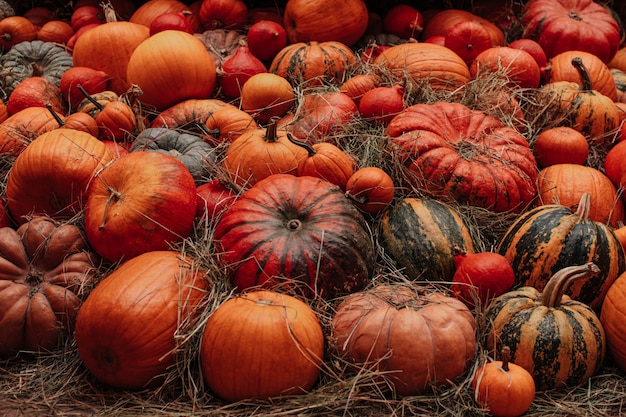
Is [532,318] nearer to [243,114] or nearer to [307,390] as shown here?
[307,390]

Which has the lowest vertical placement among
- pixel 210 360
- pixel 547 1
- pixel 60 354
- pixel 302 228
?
pixel 60 354

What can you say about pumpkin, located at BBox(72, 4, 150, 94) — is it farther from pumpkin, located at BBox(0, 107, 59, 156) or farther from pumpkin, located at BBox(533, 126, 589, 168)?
pumpkin, located at BBox(533, 126, 589, 168)

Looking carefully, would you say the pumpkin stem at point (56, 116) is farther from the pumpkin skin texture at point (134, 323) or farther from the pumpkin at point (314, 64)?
the pumpkin at point (314, 64)

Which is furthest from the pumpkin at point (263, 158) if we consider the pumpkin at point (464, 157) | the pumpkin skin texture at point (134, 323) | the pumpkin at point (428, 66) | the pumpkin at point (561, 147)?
the pumpkin at point (561, 147)

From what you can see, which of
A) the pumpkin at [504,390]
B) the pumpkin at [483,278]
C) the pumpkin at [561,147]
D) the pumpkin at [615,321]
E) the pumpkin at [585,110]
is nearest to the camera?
the pumpkin at [504,390]

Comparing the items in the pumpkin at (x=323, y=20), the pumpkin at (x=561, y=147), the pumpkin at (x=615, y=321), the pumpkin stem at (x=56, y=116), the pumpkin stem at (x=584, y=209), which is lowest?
the pumpkin at (x=615, y=321)

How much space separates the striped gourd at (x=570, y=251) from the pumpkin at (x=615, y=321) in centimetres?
15

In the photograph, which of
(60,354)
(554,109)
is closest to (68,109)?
(60,354)

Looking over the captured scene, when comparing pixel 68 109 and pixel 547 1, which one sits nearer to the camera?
pixel 68 109

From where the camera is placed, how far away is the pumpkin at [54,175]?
13.1 feet

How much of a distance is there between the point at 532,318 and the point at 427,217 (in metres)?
0.91

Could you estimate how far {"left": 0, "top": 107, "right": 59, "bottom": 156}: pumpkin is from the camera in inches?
181

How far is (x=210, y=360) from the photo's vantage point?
3121 mm

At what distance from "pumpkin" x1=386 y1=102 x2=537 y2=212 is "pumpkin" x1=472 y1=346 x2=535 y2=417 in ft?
4.36
